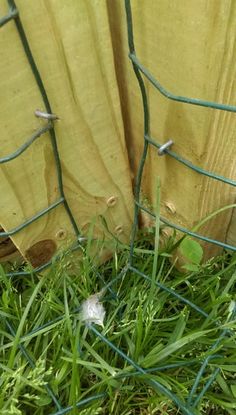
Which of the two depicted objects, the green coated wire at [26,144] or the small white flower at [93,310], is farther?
the small white flower at [93,310]

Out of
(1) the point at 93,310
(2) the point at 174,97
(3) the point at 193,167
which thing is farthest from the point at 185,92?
(1) the point at 93,310

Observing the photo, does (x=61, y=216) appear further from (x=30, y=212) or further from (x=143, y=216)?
(x=143, y=216)

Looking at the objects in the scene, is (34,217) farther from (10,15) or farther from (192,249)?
(10,15)

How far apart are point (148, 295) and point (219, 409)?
0.31 m

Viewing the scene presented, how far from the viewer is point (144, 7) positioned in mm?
704

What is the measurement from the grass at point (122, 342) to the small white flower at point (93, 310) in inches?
0.7

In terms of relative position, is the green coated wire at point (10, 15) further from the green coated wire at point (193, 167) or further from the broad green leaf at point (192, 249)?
the broad green leaf at point (192, 249)

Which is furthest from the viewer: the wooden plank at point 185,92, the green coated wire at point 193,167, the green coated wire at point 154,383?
the green coated wire at point 154,383

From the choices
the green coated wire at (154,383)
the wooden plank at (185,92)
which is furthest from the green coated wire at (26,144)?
the green coated wire at (154,383)

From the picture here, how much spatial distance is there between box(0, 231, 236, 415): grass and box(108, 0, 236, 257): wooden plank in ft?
0.54

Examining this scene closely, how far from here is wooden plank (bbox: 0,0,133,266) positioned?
73 cm

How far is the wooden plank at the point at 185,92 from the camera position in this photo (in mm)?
650

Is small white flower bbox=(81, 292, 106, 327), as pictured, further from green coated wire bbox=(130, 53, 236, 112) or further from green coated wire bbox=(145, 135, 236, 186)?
green coated wire bbox=(130, 53, 236, 112)

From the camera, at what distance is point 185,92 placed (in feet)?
2.45
